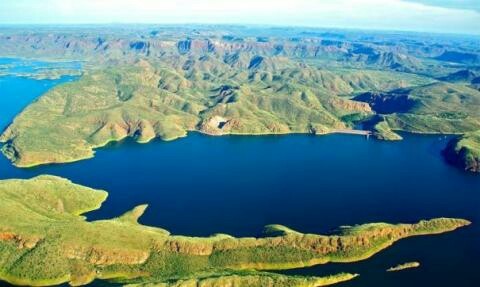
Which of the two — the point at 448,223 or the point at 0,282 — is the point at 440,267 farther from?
the point at 0,282

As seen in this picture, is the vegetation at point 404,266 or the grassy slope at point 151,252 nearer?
the grassy slope at point 151,252

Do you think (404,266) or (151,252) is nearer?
(404,266)

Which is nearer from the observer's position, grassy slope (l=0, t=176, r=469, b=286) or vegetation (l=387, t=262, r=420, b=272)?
grassy slope (l=0, t=176, r=469, b=286)

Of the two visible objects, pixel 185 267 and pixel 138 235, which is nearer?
pixel 185 267

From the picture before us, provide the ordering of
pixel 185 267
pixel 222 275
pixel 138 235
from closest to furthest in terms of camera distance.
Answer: pixel 222 275, pixel 185 267, pixel 138 235

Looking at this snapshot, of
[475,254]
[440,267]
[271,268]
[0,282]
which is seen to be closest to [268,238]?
[271,268]

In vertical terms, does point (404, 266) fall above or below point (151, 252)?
above

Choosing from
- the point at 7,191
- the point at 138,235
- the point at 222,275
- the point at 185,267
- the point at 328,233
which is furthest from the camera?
the point at 7,191
